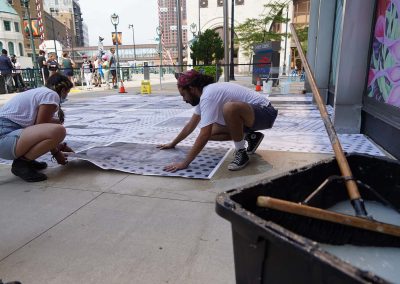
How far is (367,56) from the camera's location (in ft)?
15.4

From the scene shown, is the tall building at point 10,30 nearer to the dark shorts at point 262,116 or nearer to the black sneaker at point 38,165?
the black sneaker at point 38,165

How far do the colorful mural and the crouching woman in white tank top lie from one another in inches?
141

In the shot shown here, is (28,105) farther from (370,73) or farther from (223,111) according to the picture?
(370,73)

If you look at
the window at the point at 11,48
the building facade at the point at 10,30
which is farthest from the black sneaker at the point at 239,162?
the window at the point at 11,48

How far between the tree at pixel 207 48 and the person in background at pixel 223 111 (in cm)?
2170

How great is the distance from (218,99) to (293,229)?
191 centimetres

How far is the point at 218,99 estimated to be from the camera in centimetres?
307

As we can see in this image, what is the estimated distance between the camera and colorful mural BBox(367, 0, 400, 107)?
3756 mm

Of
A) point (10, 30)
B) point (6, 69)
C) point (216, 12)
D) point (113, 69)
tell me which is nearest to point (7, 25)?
point (10, 30)

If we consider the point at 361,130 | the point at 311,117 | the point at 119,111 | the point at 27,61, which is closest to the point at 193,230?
the point at 361,130

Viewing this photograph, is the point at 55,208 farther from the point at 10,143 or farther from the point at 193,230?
the point at 193,230

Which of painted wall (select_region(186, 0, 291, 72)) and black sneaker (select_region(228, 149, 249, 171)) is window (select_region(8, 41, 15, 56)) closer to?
painted wall (select_region(186, 0, 291, 72))

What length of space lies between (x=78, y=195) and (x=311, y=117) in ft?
16.2

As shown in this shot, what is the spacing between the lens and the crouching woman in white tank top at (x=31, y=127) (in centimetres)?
301
